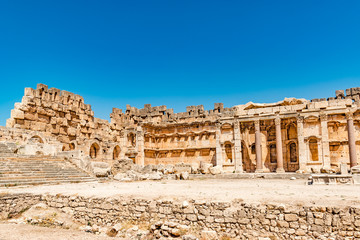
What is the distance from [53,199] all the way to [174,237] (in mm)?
5846

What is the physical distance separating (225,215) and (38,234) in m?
5.44

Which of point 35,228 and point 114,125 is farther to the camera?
point 114,125

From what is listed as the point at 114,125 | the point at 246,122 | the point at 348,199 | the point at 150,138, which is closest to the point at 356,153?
the point at 246,122

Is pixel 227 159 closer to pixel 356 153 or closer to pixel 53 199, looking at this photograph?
pixel 356 153

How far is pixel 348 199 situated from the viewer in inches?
364

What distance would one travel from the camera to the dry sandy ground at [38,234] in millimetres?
8172

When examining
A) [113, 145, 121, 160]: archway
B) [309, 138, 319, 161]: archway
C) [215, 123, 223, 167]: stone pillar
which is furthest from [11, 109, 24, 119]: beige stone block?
[309, 138, 319, 161]: archway

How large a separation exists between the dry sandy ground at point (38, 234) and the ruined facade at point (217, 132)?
1350cm

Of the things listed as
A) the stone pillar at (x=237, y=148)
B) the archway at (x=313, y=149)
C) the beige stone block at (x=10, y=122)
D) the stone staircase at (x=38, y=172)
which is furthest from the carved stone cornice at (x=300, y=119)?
the beige stone block at (x=10, y=122)

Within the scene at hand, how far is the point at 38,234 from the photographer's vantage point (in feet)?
28.1

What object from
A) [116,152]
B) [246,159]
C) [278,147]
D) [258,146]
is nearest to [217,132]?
[246,159]

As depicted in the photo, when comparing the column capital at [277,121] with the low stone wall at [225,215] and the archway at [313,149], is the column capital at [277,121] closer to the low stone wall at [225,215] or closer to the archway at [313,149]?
the archway at [313,149]

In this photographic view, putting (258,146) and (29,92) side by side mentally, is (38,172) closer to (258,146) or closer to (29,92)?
(29,92)

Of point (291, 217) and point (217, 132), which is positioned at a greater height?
point (217, 132)
